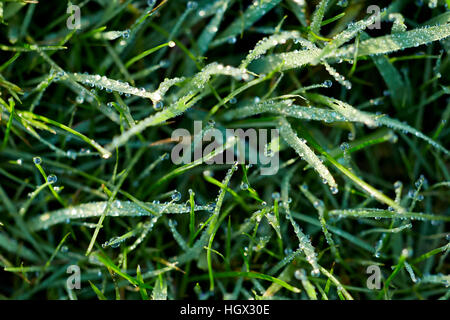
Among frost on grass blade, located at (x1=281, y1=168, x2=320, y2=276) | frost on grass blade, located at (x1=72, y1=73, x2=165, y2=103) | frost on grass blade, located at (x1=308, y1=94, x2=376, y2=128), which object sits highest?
frost on grass blade, located at (x1=72, y1=73, x2=165, y2=103)

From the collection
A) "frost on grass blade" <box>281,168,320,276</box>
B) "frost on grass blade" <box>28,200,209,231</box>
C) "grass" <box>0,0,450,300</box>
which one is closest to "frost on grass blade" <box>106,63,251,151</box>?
"grass" <box>0,0,450,300</box>

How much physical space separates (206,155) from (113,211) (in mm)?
231

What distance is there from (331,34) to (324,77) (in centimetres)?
10

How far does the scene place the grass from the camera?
3.29ft

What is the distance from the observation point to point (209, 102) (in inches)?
44.6

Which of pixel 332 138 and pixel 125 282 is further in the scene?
pixel 332 138

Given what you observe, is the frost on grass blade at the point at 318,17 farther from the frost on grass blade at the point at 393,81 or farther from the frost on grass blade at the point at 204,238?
the frost on grass blade at the point at 204,238

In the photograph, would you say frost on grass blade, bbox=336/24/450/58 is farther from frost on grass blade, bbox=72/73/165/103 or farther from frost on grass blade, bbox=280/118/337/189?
frost on grass blade, bbox=72/73/165/103

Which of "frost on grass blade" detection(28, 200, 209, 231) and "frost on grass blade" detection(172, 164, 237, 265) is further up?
"frost on grass blade" detection(28, 200, 209, 231)

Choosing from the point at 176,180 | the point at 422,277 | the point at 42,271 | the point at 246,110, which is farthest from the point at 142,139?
the point at 422,277

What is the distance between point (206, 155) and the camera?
3.28ft

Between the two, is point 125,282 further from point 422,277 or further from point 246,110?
point 422,277

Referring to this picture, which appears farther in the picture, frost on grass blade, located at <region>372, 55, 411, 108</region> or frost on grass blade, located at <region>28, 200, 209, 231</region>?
frost on grass blade, located at <region>372, 55, 411, 108</region>

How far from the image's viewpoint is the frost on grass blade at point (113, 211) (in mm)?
969
